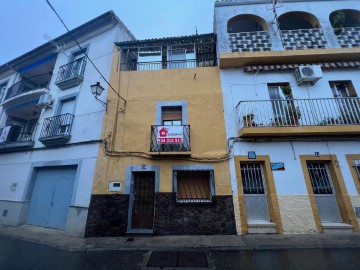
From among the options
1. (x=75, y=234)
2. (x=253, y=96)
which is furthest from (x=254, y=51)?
(x=75, y=234)

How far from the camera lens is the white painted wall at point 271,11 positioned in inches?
321

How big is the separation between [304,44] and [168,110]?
6.84 m

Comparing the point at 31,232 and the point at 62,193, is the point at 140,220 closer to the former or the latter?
the point at 62,193

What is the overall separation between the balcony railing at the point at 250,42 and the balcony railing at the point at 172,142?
15.1 ft

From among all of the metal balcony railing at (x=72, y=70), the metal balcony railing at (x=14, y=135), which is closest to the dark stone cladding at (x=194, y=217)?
the metal balcony railing at (x=72, y=70)

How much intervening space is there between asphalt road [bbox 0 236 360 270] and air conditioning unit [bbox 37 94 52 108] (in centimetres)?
676

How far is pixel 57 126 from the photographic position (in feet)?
28.5

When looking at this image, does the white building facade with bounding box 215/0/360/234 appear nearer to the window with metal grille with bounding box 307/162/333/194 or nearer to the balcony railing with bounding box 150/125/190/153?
the window with metal grille with bounding box 307/162/333/194

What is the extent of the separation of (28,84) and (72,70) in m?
5.56

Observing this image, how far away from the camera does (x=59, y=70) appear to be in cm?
1023

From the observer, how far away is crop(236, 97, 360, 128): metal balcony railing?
22.3 feet

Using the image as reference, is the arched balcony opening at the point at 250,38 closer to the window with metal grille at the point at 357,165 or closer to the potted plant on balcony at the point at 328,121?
the potted plant on balcony at the point at 328,121

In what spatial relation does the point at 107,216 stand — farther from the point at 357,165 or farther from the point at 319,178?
the point at 357,165

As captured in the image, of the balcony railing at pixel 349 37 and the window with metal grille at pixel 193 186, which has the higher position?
the balcony railing at pixel 349 37
